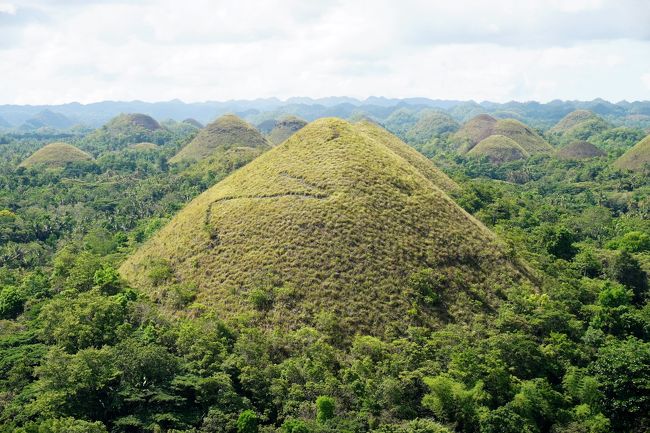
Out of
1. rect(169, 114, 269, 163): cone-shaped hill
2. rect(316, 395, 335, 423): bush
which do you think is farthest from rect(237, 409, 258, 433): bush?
rect(169, 114, 269, 163): cone-shaped hill

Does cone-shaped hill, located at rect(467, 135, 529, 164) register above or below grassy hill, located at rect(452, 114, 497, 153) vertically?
below

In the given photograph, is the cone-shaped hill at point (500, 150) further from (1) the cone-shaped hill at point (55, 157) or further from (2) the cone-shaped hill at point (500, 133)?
(1) the cone-shaped hill at point (55, 157)

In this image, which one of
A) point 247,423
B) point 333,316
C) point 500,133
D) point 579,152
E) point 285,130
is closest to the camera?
point 247,423

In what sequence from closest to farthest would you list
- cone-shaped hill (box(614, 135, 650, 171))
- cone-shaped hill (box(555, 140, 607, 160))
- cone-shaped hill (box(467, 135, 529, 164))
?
cone-shaped hill (box(614, 135, 650, 171)) < cone-shaped hill (box(555, 140, 607, 160)) < cone-shaped hill (box(467, 135, 529, 164))

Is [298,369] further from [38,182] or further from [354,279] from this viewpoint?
[38,182]

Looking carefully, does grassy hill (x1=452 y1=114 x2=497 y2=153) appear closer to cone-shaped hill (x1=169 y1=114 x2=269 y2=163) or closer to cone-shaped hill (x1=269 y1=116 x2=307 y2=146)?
cone-shaped hill (x1=269 y1=116 x2=307 y2=146)

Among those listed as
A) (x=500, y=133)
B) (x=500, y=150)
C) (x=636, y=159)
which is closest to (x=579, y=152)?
(x=500, y=150)

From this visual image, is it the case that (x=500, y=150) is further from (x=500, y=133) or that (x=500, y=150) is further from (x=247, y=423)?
(x=247, y=423)
